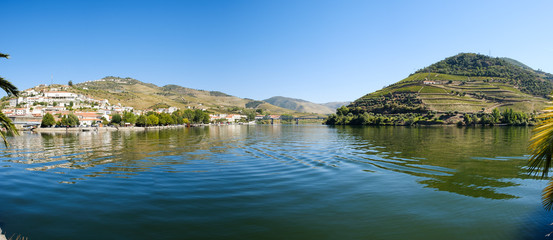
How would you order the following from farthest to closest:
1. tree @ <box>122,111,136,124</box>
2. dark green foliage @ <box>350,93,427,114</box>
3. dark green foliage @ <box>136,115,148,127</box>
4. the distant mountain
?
1. dark green foliage @ <box>350,93,427,114</box>
2. the distant mountain
3. tree @ <box>122,111,136,124</box>
4. dark green foliage @ <box>136,115,148,127</box>

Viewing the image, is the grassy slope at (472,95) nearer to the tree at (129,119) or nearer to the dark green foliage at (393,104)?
the dark green foliage at (393,104)

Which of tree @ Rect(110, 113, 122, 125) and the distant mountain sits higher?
the distant mountain

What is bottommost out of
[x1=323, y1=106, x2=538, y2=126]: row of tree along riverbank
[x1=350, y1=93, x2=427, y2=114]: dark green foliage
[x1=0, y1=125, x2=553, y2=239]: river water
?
[x1=0, y1=125, x2=553, y2=239]: river water

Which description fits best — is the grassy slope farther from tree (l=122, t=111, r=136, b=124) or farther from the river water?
tree (l=122, t=111, r=136, b=124)

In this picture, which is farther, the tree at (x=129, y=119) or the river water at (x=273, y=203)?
the tree at (x=129, y=119)

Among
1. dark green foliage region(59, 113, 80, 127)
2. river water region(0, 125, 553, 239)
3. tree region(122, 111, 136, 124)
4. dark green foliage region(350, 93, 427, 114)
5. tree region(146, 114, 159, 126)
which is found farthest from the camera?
dark green foliage region(350, 93, 427, 114)

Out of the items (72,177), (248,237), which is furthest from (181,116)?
(248,237)

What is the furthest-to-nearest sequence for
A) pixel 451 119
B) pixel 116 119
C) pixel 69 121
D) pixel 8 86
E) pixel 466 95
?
pixel 466 95
pixel 116 119
pixel 451 119
pixel 69 121
pixel 8 86

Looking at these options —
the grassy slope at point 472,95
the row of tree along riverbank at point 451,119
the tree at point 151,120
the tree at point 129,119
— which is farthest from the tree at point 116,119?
the grassy slope at point 472,95

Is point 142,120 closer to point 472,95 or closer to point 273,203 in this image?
point 273,203

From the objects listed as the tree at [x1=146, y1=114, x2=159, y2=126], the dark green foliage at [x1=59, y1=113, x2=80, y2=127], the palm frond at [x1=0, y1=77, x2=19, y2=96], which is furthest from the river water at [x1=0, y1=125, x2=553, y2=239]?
the tree at [x1=146, y1=114, x2=159, y2=126]

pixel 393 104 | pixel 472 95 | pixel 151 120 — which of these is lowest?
pixel 151 120

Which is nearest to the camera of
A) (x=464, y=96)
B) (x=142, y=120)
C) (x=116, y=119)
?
(x=116, y=119)

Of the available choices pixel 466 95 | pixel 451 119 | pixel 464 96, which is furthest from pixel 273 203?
pixel 466 95
